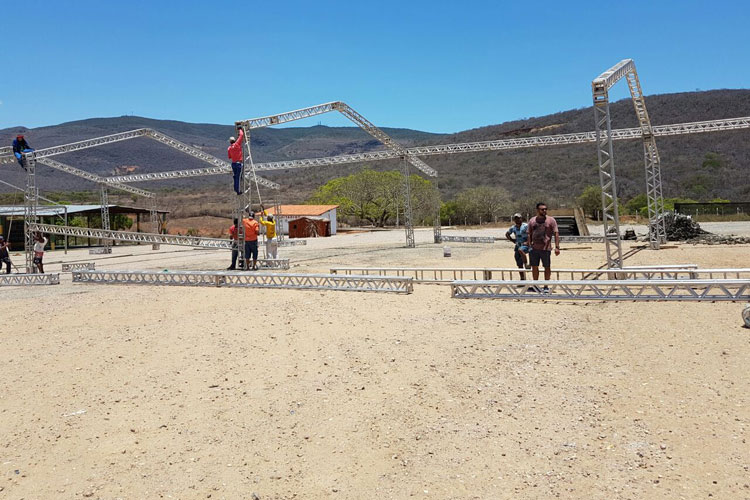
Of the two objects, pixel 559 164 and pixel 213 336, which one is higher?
pixel 559 164

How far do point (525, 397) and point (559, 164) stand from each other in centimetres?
8054

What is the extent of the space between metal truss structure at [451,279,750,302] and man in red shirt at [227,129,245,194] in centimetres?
917

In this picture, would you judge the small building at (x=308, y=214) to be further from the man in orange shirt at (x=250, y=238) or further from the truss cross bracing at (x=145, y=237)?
the man in orange shirt at (x=250, y=238)

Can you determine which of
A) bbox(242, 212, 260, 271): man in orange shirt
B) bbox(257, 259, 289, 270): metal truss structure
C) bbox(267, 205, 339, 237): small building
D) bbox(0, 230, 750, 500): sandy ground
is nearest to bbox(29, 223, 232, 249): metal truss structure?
bbox(257, 259, 289, 270): metal truss structure

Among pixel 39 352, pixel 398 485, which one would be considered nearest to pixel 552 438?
pixel 398 485

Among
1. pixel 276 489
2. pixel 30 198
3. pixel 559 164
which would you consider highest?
pixel 559 164

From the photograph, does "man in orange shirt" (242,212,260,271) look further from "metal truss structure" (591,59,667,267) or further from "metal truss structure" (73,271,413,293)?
"metal truss structure" (591,59,667,267)

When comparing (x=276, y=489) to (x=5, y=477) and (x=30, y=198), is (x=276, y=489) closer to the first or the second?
(x=5, y=477)

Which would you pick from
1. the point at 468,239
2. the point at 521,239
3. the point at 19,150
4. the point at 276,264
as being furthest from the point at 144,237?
the point at 521,239

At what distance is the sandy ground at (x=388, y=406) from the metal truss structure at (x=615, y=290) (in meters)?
0.30

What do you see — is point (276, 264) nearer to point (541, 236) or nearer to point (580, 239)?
point (541, 236)

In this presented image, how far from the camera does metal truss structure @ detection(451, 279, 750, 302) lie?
742cm

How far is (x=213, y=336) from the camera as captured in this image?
6.94 metres

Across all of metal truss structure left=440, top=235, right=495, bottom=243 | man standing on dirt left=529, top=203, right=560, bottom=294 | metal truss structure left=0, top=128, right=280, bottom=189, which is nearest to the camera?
man standing on dirt left=529, top=203, right=560, bottom=294
